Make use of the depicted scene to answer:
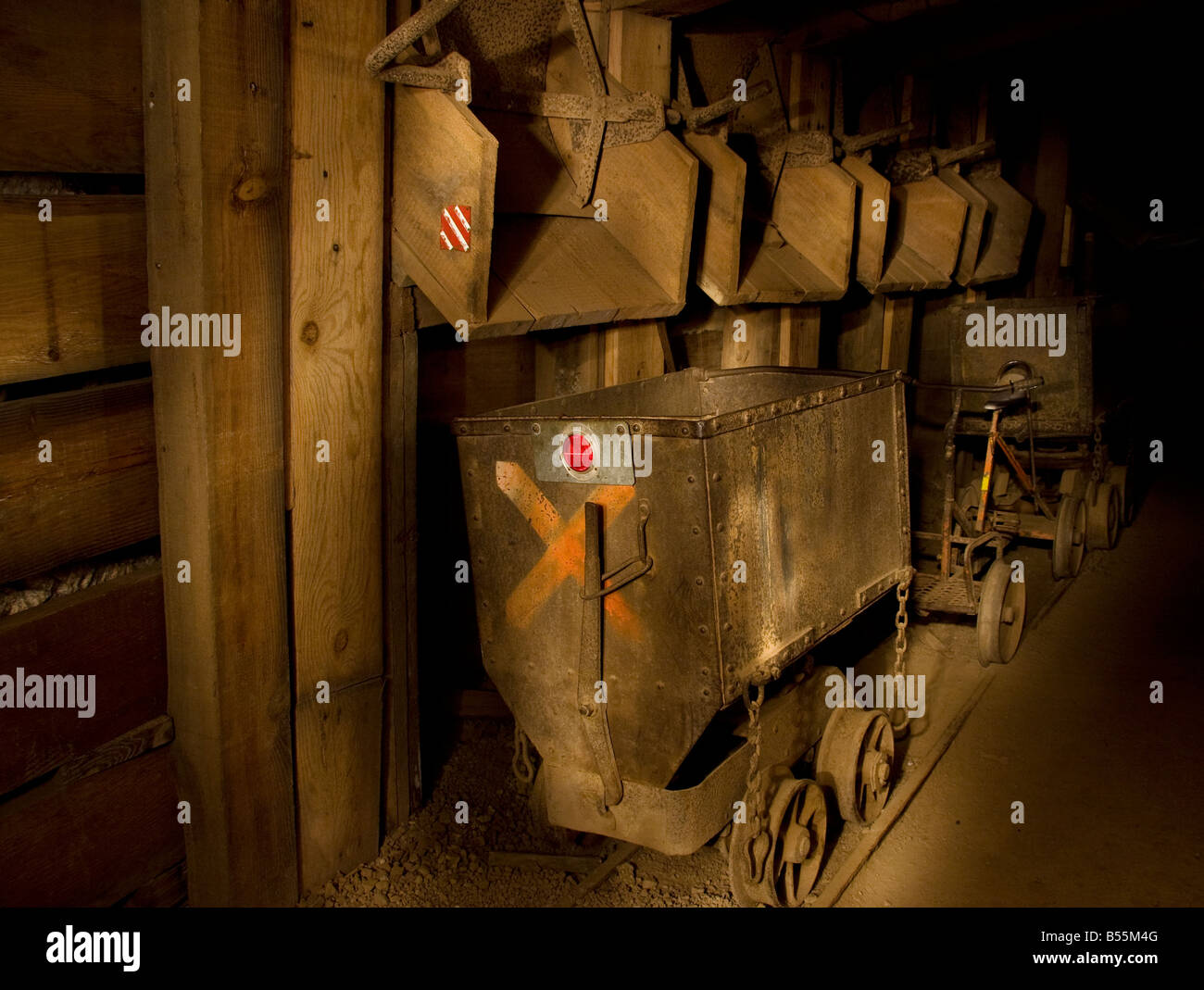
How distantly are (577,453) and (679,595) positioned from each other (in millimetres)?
505

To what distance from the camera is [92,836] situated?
9.11ft

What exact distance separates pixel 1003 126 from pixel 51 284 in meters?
8.22

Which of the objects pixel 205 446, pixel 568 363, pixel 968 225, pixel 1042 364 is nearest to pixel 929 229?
pixel 968 225

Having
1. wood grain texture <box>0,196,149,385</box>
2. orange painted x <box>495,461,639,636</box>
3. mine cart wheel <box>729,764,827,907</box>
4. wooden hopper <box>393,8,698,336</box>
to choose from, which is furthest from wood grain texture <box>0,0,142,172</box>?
mine cart wheel <box>729,764,827,907</box>

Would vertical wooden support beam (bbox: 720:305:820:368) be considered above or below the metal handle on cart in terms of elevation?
above

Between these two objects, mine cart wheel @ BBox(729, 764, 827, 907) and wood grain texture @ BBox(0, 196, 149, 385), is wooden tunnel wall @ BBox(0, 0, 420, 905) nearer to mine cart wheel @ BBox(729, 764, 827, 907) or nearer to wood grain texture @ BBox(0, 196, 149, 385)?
wood grain texture @ BBox(0, 196, 149, 385)

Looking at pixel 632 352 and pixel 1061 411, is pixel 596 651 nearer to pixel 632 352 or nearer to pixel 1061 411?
pixel 632 352

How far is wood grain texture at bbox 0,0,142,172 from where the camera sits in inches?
93.3

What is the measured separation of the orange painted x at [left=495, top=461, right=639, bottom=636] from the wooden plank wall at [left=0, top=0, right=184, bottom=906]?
105 cm

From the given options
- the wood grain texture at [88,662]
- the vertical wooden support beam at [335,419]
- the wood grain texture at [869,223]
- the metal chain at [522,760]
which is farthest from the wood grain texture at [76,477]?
the wood grain texture at [869,223]

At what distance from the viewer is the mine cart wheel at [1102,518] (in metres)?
7.61

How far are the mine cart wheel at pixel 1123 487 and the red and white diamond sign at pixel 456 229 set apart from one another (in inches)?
255

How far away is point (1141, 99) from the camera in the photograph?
10094 millimetres
